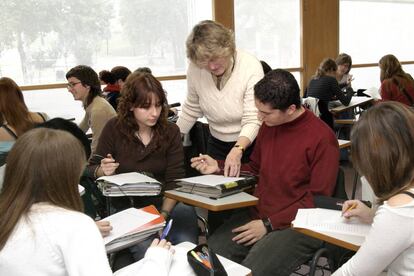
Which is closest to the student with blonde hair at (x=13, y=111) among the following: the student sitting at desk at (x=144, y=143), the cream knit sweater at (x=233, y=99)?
the student sitting at desk at (x=144, y=143)

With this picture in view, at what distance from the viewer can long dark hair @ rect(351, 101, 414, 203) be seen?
53.0 inches

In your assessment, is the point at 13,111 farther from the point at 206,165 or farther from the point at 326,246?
the point at 326,246

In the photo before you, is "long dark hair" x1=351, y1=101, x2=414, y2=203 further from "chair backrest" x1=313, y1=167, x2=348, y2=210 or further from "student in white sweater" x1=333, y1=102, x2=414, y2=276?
"chair backrest" x1=313, y1=167, x2=348, y2=210

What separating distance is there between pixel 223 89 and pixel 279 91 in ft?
2.04

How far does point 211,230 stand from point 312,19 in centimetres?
617

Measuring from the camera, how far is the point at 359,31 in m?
8.47

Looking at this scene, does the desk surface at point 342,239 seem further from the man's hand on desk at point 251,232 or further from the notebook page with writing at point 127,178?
the notebook page with writing at point 127,178

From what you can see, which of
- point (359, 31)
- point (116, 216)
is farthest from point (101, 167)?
point (359, 31)

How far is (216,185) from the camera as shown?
2.11 metres

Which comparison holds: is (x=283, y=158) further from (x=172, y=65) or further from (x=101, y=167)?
(x=172, y=65)

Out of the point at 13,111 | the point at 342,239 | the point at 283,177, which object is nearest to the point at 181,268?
the point at 342,239

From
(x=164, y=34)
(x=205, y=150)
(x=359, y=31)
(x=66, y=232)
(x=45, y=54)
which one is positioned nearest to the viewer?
(x=66, y=232)

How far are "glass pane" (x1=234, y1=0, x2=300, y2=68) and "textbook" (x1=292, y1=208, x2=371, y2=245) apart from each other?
18.1ft

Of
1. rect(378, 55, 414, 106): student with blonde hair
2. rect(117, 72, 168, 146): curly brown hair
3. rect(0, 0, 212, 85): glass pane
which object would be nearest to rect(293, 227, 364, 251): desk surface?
rect(117, 72, 168, 146): curly brown hair
